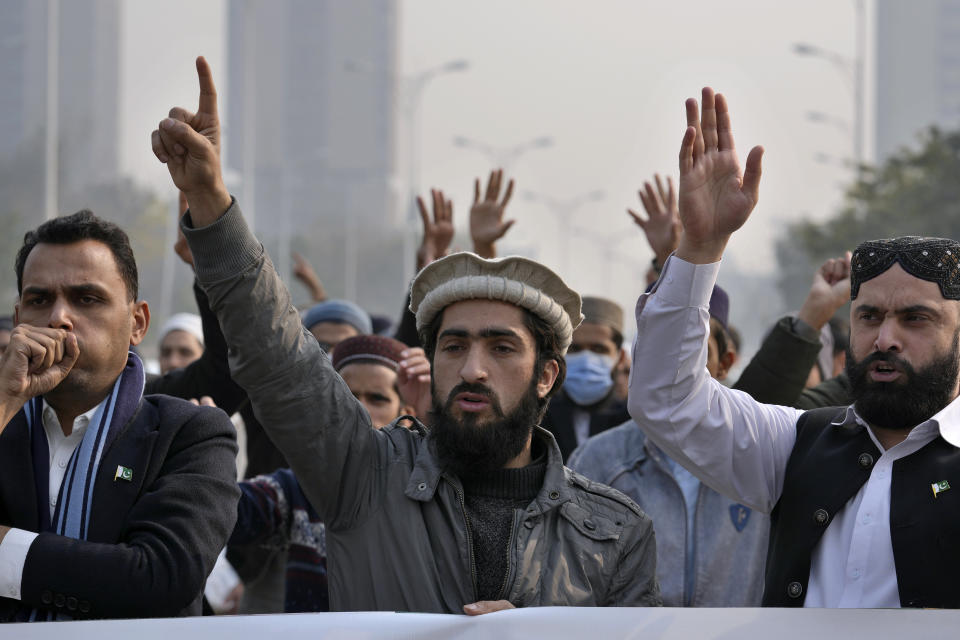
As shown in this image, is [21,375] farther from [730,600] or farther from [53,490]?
[730,600]

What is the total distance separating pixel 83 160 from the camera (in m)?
32.5

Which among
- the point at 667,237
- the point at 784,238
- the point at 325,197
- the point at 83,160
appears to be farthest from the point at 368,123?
the point at 667,237

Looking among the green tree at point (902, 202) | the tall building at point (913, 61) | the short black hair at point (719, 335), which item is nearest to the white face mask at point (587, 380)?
the short black hair at point (719, 335)

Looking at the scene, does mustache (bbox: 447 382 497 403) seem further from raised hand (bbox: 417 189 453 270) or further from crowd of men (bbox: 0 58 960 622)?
raised hand (bbox: 417 189 453 270)

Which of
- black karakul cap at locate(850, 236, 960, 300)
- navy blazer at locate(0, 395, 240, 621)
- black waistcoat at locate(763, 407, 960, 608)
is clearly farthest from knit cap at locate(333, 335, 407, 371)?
black karakul cap at locate(850, 236, 960, 300)

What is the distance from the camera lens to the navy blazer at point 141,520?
320 centimetres

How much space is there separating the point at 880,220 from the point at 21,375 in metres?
31.0

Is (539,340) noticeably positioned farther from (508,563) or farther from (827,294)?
(827,294)

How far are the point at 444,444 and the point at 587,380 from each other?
10.1 feet

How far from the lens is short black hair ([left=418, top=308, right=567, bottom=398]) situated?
3.79 metres

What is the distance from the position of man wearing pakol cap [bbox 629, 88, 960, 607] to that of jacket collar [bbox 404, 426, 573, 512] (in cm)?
27

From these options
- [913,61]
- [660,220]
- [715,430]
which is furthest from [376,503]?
[913,61]

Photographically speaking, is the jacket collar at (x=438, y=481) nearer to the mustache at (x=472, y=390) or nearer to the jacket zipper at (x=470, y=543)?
the jacket zipper at (x=470, y=543)

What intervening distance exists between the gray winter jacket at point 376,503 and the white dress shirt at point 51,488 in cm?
48
